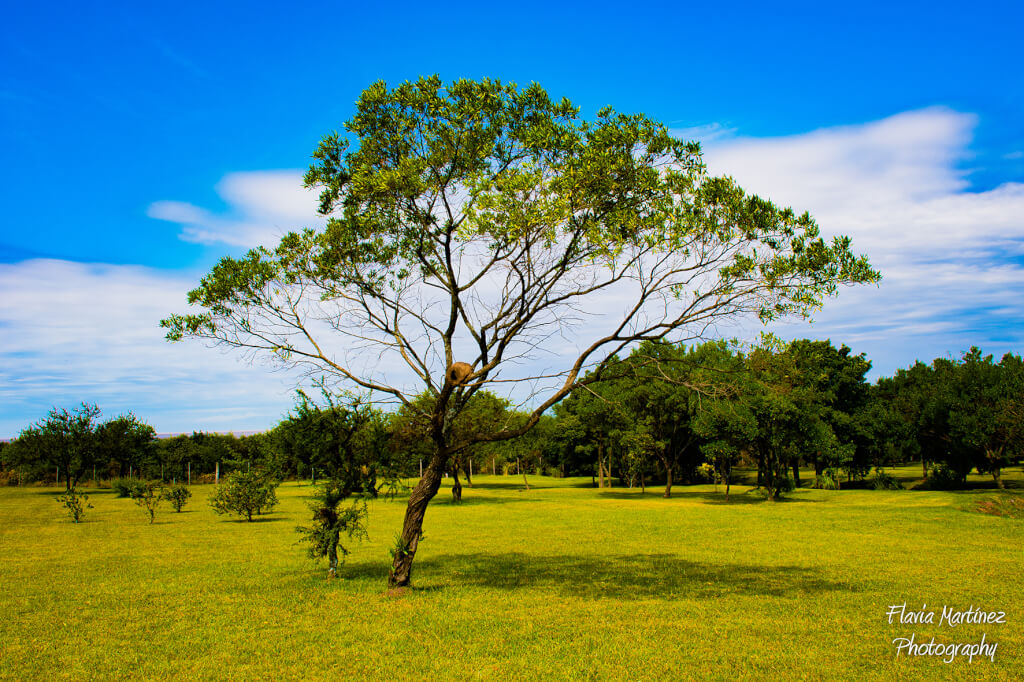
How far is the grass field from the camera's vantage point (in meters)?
8.91

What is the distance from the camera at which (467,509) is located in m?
40.3

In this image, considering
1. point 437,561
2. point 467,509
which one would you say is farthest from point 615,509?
point 437,561

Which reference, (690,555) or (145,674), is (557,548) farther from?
(145,674)

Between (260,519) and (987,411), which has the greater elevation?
(987,411)

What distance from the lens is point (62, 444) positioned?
5850 cm

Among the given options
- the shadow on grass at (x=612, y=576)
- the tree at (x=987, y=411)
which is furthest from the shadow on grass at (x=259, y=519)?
the tree at (x=987, y=411)

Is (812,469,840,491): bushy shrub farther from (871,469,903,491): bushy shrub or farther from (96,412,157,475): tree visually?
(96,412,157,475): tree

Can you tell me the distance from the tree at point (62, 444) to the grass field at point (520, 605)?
128ft

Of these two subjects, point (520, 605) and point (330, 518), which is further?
point (330, 518)

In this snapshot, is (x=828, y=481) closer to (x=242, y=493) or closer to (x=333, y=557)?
(x=242, y=493)

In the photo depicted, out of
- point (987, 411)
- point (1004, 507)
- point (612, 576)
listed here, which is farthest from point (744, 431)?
point (612, 576)

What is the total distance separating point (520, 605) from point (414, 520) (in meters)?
2.81

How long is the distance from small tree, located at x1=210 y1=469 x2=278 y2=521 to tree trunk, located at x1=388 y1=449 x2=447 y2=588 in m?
21.2

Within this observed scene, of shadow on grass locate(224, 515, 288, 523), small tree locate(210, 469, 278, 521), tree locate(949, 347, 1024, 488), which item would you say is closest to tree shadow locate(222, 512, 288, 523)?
shadow on grass locate(224, 515, 288, 523)
